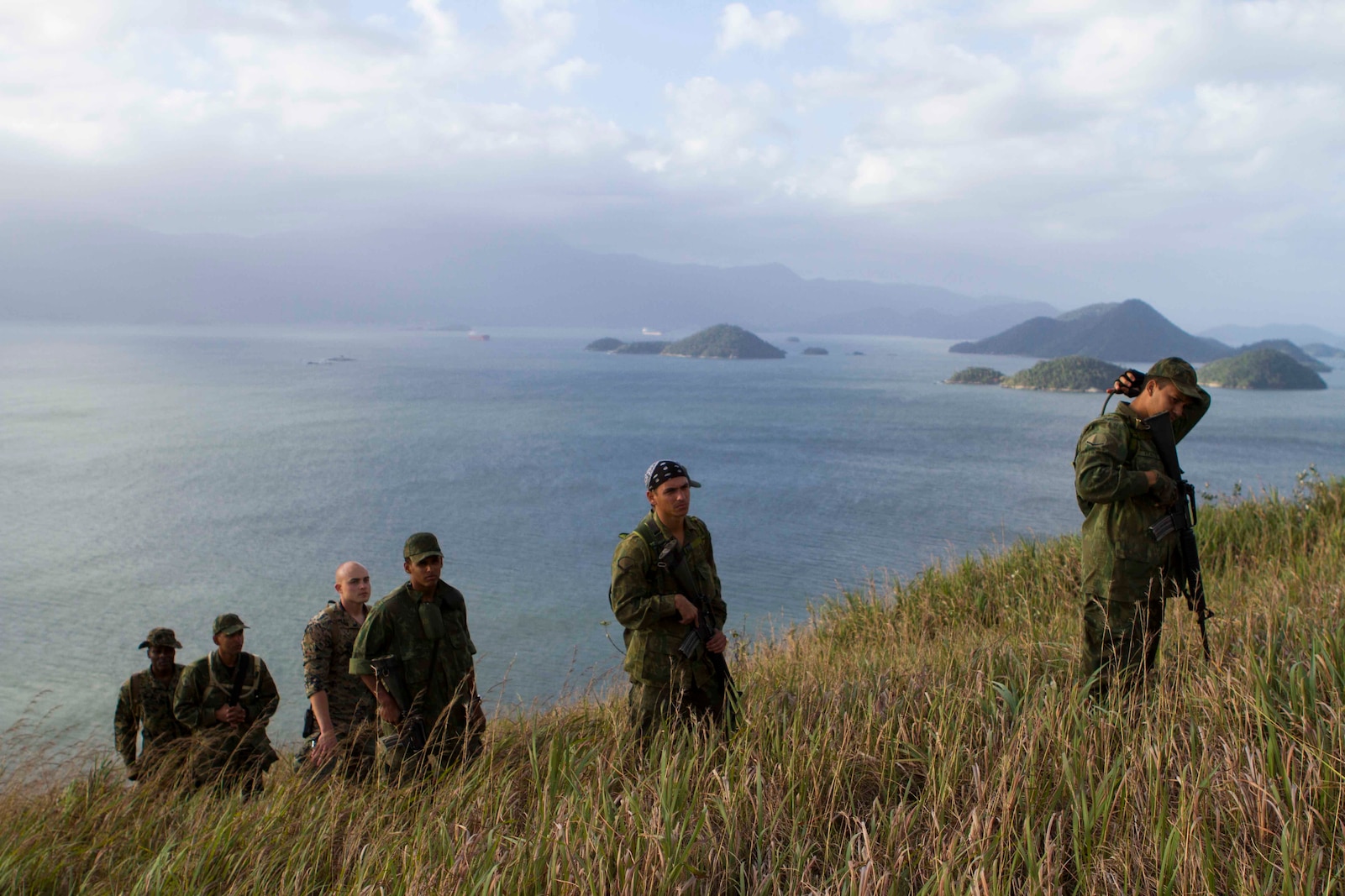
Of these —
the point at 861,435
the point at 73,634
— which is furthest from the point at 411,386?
the point at 73,634

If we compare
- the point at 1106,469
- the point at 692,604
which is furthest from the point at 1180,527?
the point at 692,604

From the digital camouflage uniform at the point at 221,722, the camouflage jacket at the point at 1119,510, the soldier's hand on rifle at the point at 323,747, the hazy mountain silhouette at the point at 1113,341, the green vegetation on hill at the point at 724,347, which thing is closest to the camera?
the camouflage jacket at the point at 1119,510

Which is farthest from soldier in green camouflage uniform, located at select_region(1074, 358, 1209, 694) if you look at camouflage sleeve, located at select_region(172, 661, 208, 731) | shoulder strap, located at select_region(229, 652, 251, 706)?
camouflage sleeve, located at select_region(172, 661, 208, 731)

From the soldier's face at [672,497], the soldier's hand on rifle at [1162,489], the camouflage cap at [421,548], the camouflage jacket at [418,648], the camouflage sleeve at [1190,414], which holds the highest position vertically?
the camouflage sleeve at [1190,414]

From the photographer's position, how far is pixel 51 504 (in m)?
37.9

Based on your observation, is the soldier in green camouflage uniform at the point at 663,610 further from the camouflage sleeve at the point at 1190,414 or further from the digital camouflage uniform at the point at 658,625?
the camouflage sleeve at the point at 1190,414

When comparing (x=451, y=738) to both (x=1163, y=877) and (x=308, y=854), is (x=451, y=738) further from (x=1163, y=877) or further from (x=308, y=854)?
(x=1163, y=877)

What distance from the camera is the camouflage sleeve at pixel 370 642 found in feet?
13.5

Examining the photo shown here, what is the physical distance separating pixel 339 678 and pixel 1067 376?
11443cm

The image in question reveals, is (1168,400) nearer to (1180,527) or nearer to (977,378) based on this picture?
(1180,527)

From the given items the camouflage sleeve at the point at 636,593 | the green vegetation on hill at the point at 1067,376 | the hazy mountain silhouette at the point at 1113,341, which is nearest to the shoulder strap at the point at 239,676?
the camouflage sleeve at the point at 636,593

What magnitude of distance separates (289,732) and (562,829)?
16.1 meters

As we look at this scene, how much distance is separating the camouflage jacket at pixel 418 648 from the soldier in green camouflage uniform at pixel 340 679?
529 mm

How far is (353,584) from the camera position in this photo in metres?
4.80
